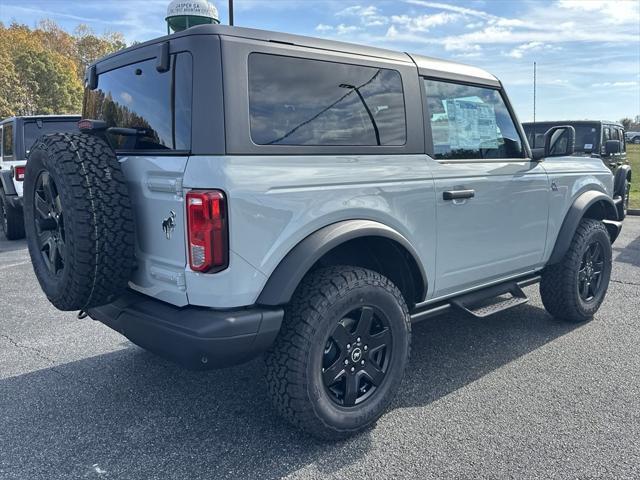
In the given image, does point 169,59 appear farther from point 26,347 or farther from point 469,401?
point 26,347

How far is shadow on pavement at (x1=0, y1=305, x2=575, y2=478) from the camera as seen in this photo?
2.52 meters

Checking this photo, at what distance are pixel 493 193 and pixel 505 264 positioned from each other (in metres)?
0.56

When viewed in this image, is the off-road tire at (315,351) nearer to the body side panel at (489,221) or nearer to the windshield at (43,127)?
the body side panel at (489,221)

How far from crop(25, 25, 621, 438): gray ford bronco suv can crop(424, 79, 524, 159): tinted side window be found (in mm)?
23

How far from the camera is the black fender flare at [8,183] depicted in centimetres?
829

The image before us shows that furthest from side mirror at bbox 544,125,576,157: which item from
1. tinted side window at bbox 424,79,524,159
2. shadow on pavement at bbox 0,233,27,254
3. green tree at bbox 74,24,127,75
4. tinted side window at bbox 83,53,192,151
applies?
green tree at bbox 74,24,127,75

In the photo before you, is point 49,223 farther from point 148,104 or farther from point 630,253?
point 630,253

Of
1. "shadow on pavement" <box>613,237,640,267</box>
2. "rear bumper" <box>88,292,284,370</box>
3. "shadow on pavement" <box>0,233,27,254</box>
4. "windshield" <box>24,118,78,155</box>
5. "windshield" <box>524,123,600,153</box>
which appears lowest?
"shadow on pavement" <box>613,237,640,267</box>

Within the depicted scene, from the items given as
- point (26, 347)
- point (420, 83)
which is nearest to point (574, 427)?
point (420, 83)

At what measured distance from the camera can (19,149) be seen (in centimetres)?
814

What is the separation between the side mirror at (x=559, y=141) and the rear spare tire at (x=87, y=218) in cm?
302

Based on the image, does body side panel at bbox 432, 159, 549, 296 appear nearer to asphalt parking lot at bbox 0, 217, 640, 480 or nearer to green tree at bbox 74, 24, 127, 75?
asphalt parking lot at bbox 0, 217, 640, 480

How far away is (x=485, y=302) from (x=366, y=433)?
64.5 inches

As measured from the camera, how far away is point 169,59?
2.49 m
